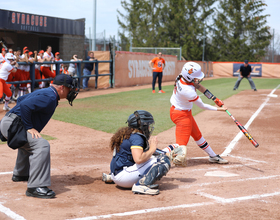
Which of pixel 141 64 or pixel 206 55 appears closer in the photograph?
pixel 141 64

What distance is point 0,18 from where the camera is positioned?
19391 millimetres

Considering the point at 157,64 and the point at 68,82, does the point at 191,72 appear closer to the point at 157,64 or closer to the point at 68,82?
the point at 68,82

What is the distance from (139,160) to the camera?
4.18 m

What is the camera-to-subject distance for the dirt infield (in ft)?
12.1

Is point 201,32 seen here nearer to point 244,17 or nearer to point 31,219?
point 244,17

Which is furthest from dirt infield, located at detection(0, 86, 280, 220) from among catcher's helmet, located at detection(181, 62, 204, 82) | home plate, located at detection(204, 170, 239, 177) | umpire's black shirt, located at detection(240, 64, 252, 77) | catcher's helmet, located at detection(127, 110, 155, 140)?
umpire's black shirt, located at detection(240, 64, 252, 77)

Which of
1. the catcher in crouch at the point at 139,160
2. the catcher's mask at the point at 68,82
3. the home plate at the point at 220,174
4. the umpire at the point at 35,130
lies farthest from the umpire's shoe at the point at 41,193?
the home plate at the point at 220,174

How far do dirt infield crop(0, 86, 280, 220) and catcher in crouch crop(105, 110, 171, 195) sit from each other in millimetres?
171

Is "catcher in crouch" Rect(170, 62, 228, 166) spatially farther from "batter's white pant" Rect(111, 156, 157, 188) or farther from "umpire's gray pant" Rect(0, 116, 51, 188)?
"umpire's gray pant" Rect(0, 116, 51, 188)

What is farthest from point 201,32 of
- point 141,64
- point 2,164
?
point 2,164

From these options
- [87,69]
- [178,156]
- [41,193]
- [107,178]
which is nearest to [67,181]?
[107,178]

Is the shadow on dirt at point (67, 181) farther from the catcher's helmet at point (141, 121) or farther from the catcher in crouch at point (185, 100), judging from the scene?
the catcher in crouch at point (185, 100)

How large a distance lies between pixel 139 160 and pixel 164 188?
74 centimetres

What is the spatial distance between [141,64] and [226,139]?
53.9ft
